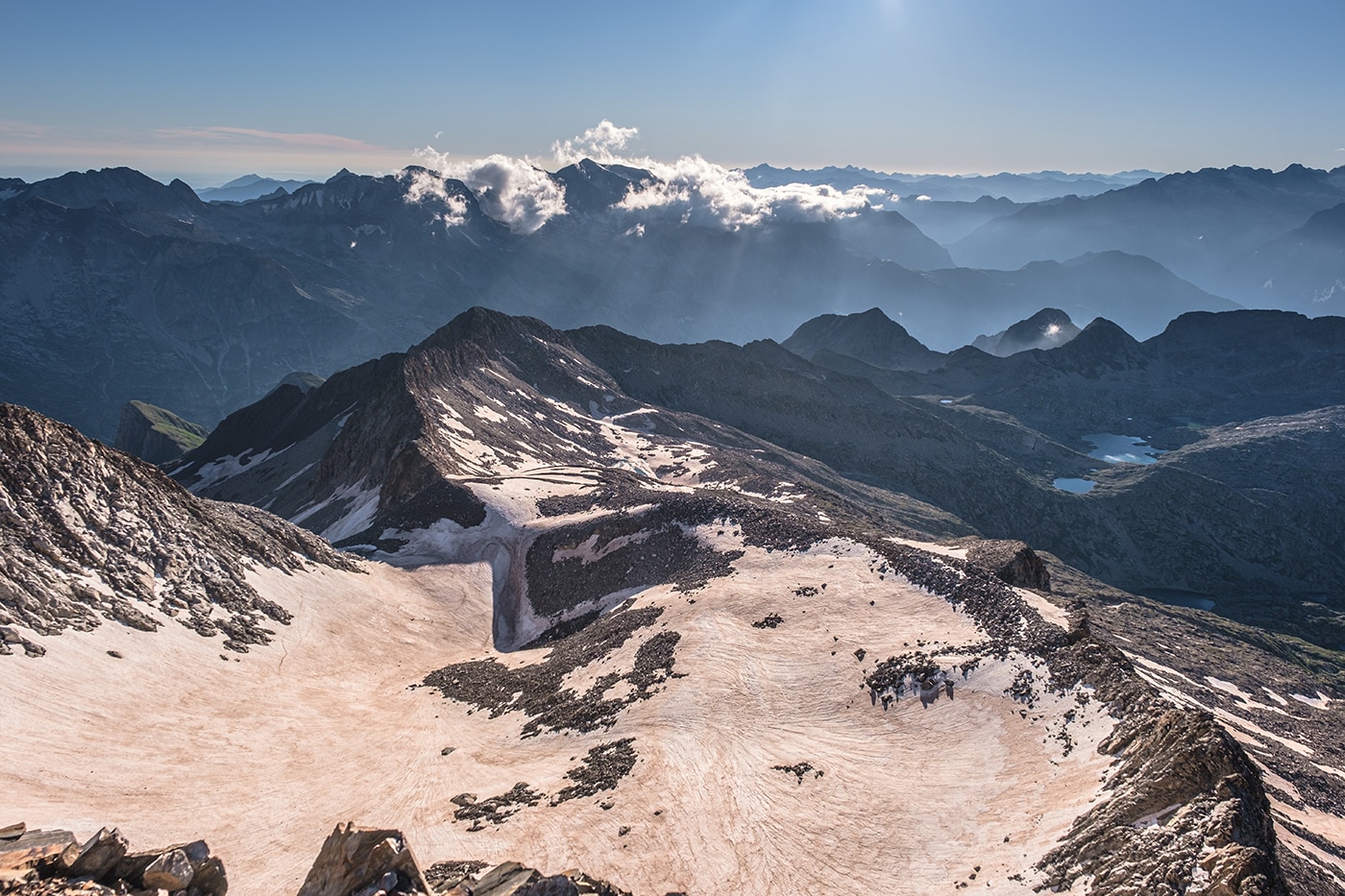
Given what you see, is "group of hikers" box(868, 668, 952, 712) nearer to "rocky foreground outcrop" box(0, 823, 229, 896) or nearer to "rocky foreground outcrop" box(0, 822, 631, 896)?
"rocky foreground outcrop" box(0, 822, 631, 896)

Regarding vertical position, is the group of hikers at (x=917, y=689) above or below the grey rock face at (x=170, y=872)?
below

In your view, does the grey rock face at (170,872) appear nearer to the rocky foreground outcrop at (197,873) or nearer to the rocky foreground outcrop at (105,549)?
the rocky foreground outcrop at (197,873)

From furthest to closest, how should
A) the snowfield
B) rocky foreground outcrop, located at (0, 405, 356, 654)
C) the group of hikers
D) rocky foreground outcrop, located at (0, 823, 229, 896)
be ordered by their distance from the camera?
rocky foreground outcrop, located at (0, 405, 356, 654), the group of hikers, the snowfield, rocky foreground outcrop, located at (0, 823, 229, 896)

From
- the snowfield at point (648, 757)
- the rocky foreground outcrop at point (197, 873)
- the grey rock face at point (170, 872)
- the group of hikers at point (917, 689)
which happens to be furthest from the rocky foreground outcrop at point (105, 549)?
the group of hikers at point (917, 689)

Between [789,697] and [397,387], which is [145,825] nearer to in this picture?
[789,697]

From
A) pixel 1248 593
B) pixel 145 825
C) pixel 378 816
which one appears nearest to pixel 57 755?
pixel 145 825

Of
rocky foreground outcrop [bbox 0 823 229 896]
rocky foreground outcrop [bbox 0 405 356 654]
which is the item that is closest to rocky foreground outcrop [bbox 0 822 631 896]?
rocky foreground outcrop [bbox 0 823 229 896]

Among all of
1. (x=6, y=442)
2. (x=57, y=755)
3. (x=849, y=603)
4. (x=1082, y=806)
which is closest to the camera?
(x=1082, y=806)

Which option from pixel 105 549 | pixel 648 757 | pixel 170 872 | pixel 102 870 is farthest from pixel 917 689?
pixel 105 549

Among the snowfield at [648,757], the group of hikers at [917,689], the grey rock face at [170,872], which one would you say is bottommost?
the snowfield at [648,757]

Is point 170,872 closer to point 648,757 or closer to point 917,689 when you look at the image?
point 648,757

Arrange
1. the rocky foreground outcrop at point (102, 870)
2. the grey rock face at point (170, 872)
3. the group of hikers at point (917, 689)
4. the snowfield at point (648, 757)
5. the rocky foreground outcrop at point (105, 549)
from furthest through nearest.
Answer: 1. the rocky foreground outcrop at point (105, 549)
2. the group of hikers at point (917, 689)
3. the snowfield at point (648, 757)
4. the grey rock face at point (170, 872)
5. the rocky foreground outcrop at point (102, 870)
